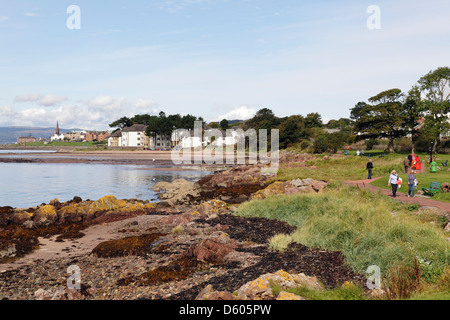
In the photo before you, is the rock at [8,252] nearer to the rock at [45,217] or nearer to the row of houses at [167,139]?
the rock at [45,217]

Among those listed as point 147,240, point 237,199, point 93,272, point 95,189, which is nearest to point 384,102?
point 237,199

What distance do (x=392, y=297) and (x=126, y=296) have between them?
7.58 m

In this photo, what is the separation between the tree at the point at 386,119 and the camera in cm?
5706

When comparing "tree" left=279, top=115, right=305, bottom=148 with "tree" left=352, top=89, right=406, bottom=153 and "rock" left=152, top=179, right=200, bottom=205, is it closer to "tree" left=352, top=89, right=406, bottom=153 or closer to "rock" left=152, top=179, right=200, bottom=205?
"tree" left=352, top=89, right=406, bottom=153

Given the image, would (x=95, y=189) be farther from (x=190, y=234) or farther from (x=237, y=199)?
(x=190, y=234)

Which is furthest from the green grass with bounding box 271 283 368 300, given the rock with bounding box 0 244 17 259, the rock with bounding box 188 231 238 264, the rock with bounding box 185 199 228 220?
the rock with bounding box 0 244 17 259

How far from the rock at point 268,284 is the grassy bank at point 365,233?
232cm

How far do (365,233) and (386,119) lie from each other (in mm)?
50533

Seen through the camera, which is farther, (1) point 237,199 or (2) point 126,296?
(1) point 237,199

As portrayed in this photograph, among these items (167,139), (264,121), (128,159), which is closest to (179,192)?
(264,121)

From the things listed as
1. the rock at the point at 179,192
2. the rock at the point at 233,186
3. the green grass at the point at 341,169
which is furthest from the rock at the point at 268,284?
the green grass at the point at 341,169

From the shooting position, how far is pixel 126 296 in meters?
10.4

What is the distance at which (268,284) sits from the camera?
27.3 feet

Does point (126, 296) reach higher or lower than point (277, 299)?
lower
